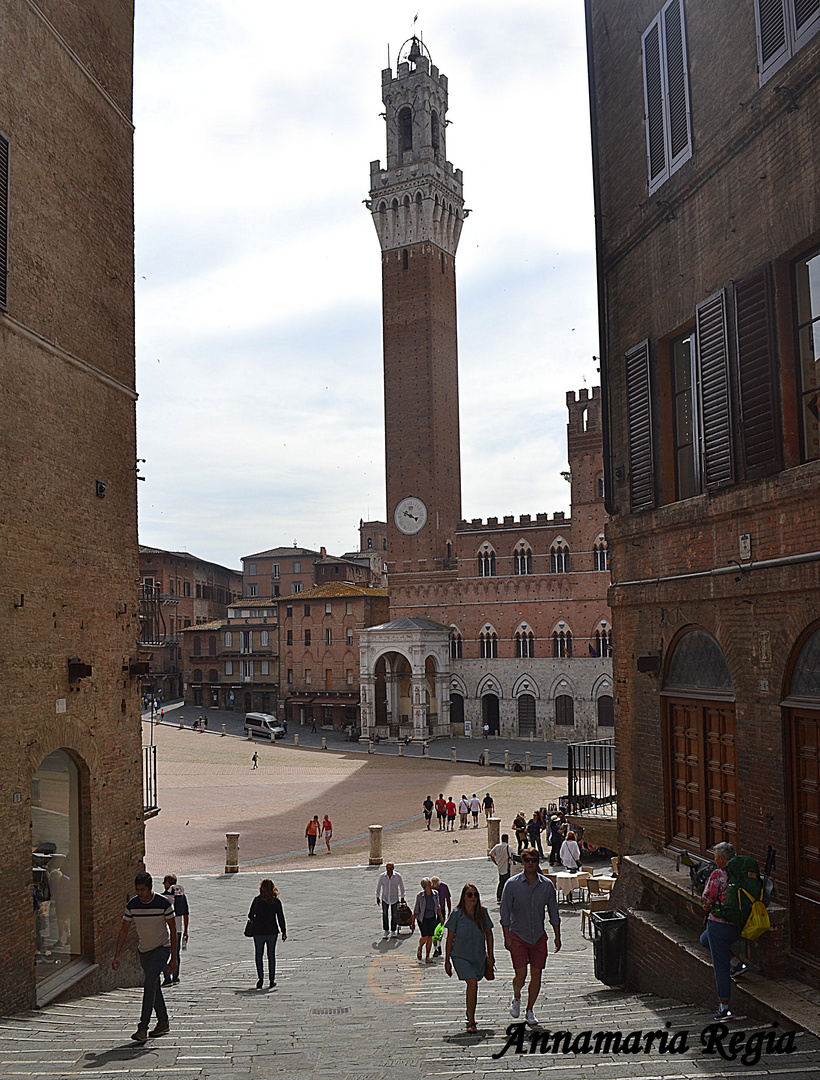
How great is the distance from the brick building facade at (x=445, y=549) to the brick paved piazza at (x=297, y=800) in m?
7.88

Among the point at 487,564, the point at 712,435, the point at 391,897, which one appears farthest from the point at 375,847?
the point at 487,564

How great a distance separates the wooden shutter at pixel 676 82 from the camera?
9.10 m

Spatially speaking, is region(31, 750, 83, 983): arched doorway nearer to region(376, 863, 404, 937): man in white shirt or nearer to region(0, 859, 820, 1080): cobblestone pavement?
region(0, 859, 820, 1080): cobblestone pavement

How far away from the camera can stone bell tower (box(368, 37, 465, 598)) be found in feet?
178

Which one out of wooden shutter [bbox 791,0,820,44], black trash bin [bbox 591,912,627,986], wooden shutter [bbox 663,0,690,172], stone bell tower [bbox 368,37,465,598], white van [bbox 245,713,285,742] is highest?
stone bell tower [bbox 368,37,465,598]

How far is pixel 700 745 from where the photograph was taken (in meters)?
8.88

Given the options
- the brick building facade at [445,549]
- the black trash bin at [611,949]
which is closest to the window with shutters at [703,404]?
the black trash bin at [611,949]

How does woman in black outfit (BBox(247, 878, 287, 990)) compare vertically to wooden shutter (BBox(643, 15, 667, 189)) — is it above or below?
below

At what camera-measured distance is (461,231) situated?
58906 mm

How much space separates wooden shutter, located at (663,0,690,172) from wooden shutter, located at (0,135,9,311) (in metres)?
7.07

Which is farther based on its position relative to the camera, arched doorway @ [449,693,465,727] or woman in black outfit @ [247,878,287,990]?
arched doorway @ [449,693,465,727]

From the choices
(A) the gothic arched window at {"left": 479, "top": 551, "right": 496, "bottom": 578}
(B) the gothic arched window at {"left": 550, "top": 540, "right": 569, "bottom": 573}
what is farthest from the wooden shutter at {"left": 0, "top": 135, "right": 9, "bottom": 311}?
(A) the gothic arched window at {"left": 479, "top": 551, "right": 496, "bottom": 578}

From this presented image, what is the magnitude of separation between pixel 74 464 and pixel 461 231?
51431mm

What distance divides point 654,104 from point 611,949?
28.6 feet
